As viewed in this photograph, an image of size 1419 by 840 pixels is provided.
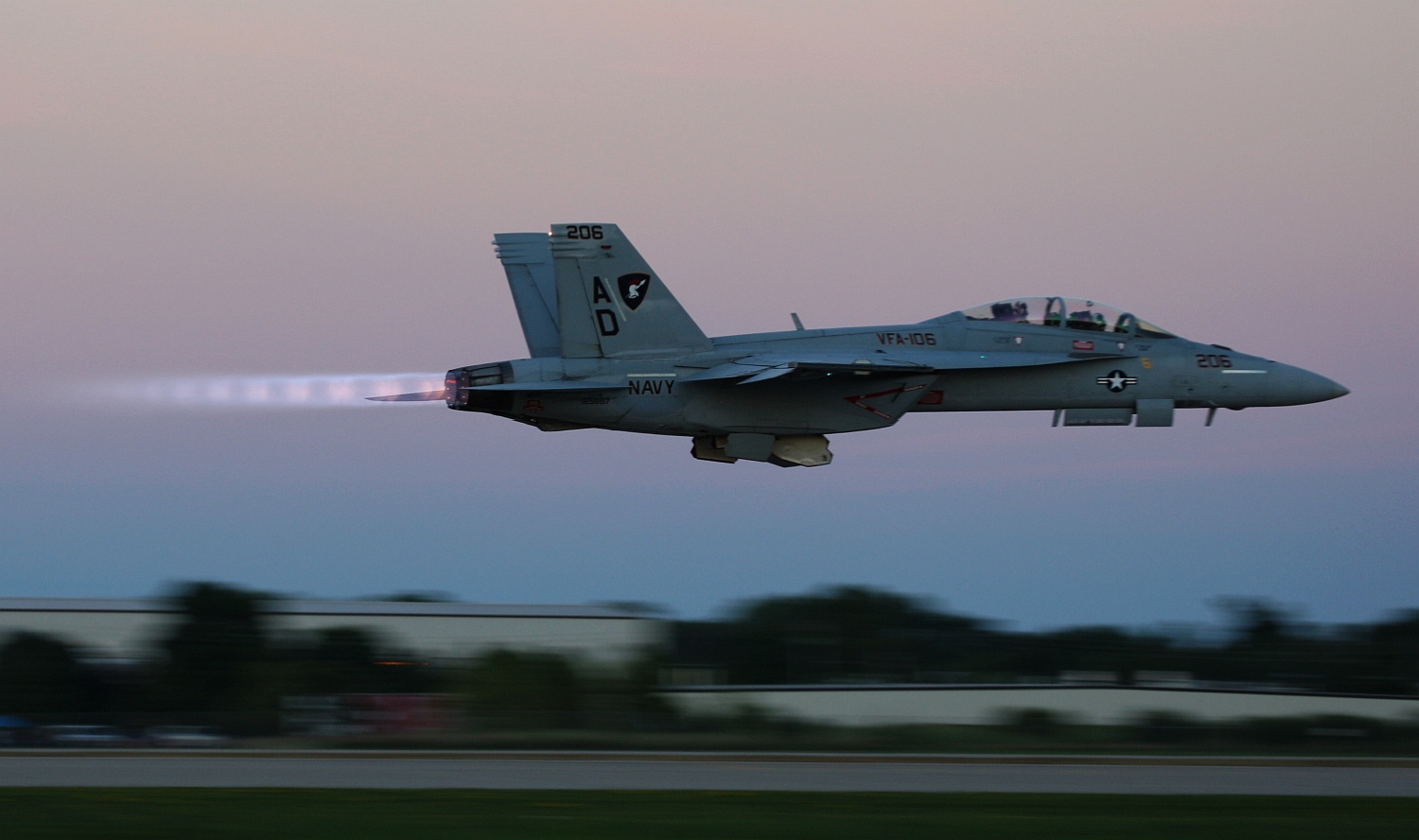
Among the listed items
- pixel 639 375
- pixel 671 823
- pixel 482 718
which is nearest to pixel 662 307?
pixel 639 375

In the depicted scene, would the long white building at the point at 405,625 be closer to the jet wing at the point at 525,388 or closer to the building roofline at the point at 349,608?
the building roofline at the point at 349,608

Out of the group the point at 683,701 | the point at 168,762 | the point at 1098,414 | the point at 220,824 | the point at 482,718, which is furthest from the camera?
the point at 683,701

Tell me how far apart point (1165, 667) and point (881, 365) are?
2034cm

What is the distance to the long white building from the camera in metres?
38.9

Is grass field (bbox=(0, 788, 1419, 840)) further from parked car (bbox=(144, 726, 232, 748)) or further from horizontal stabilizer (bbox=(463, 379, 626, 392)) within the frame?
parked car (bbox=(144, 726, 232, 748))

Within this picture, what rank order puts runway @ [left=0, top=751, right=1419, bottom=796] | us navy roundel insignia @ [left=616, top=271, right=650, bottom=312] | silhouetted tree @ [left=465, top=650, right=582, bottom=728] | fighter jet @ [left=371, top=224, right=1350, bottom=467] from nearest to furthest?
1. runway @ [left=0, top=751, right=1419, bottom=796]
2. fighter jet @ [left=371, top=224, right=1350, bottom=467]
3. us navy roundel insignia @ [left=616, top=271, right=650, bottom=312]
4. silhouetted tree @ [left=465, top=650, right=582, bottom=728]

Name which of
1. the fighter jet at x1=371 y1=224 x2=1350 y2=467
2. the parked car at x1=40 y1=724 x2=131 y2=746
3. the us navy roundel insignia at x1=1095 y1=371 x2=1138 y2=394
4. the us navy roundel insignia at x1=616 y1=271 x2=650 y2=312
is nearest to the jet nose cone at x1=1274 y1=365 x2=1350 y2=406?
the fighter jet at x1=371 y1=224 x2=1350 y2=467

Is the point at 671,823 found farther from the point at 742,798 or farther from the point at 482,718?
the point at 482,718

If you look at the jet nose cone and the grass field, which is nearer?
the grass field

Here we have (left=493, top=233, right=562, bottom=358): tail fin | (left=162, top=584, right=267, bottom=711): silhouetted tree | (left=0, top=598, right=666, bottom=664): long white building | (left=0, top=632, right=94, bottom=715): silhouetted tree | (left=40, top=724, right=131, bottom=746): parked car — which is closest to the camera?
(left=493, top=233, right=562, bottom=358): tail fin

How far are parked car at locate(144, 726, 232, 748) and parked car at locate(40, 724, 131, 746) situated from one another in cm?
59

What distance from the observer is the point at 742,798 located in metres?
19.2

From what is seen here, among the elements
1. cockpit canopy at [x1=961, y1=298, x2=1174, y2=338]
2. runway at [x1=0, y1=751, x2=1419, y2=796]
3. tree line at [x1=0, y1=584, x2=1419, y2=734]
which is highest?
cockpit canopy at [x1=961, y1=298, x2=1174, y2=338]

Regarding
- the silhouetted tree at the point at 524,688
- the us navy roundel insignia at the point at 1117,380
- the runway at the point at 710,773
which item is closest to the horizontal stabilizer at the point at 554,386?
the runway at the point at 710,773
